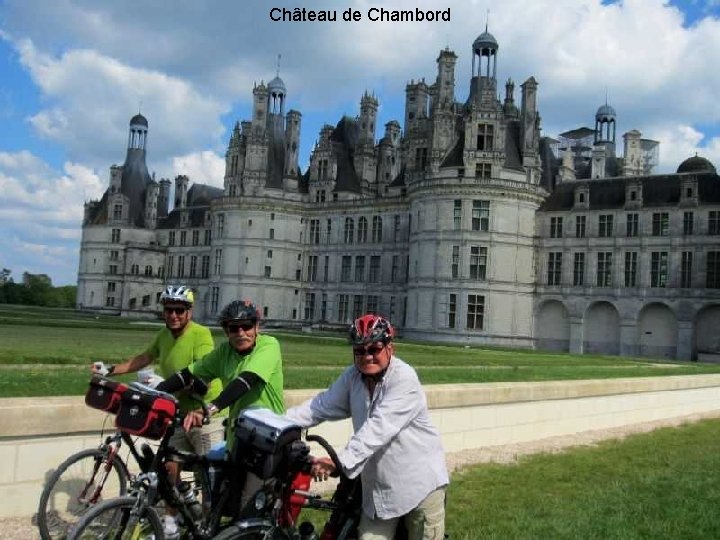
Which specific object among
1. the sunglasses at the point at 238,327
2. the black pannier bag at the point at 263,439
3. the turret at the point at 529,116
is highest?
the turret at the point at 529,116

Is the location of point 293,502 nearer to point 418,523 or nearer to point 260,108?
point 418,523

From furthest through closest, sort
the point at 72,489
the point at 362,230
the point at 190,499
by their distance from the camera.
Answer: the point at 362,230 → the point at 72,489 → the point at 190,499

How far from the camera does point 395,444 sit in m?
5.02

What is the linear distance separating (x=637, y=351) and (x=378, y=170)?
82.6 feet

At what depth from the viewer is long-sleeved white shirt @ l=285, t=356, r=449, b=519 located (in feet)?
16.0

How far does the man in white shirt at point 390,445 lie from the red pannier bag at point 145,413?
1181mm

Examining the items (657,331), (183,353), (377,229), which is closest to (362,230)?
(377,229)

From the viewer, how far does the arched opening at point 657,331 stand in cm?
4922

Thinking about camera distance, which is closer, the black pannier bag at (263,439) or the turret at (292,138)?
the black pannier bag at (263,439)

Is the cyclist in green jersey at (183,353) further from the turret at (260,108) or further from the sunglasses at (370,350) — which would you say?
the turret at (260,108)

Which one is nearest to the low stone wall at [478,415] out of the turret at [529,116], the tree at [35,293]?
the turret at [529,116]

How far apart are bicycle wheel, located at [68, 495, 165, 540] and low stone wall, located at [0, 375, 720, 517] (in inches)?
77.8

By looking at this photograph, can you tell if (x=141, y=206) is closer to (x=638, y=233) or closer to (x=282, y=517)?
(x=638, y=233)

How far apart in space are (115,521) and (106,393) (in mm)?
900
